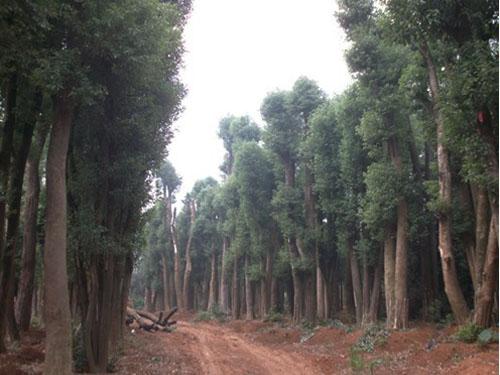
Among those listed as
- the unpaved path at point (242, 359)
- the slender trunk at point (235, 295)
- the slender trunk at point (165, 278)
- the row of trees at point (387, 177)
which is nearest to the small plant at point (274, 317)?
the row of trees at point (387, 177)

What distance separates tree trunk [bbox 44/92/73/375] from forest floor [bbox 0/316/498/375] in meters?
2.47

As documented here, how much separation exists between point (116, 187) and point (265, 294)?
2231 centimetres

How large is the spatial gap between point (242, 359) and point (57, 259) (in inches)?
357

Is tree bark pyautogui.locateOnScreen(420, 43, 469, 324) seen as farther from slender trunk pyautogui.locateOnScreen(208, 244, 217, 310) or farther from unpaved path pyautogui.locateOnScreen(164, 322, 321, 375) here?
slender trunk pyautogui.locateOnScreen(208, 244, 217, 310)

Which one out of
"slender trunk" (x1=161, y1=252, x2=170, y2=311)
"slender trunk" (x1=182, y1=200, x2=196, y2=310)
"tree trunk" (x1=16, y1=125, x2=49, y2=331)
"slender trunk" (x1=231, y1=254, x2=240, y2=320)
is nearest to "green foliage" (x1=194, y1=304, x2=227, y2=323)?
"slender trunk" (x1=231, y1=254, x2=240, y2=320)

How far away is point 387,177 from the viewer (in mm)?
17391

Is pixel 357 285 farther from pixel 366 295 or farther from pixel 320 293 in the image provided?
pixel 320 293

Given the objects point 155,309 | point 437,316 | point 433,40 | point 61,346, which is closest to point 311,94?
point 437,316

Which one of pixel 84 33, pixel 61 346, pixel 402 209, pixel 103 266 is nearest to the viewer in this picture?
pixel 61 346

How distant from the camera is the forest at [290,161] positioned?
30.2 ft

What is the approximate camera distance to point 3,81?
10188mm

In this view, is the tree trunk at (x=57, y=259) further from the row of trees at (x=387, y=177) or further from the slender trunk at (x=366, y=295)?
the slender trunk at (x=366, y=295)

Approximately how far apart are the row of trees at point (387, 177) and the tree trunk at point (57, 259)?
214 inches

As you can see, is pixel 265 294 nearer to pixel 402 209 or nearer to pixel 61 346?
pixel 402 209
